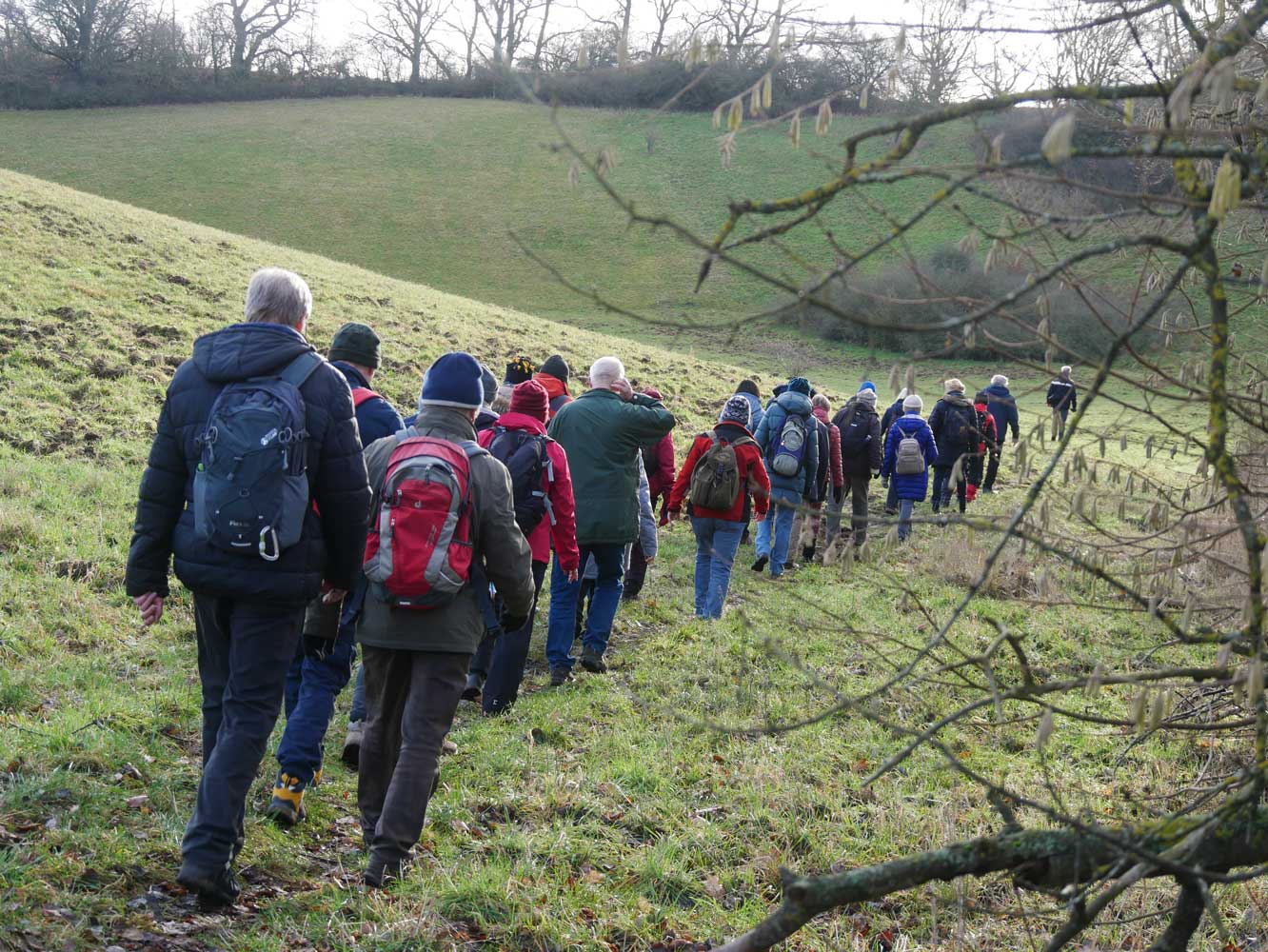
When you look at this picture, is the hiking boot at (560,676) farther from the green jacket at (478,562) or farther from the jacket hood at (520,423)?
the green jacket at (478,562)

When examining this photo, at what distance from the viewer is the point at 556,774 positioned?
19.4 feet

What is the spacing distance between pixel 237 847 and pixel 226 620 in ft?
3.08

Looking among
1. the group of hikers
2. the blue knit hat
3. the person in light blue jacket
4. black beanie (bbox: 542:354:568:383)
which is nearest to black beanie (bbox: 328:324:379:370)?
the group of hikers

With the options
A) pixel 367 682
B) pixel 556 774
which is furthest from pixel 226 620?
pixel 556 774

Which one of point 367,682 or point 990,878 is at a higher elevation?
point 367,682

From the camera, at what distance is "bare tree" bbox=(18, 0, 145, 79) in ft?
188

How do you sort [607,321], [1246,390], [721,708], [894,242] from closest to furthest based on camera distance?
[894,242] → [1246,390] → [721,708] → [607,321]

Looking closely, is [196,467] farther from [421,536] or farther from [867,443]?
[867,443]

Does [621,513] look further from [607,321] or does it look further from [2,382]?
[607,321]

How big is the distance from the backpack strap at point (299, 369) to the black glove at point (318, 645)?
4.96 ft

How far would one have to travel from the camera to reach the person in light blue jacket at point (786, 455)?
11.5 metres

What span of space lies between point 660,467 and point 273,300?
6.74 m

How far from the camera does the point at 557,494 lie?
22.9 ft

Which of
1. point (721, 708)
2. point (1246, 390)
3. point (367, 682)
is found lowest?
point (721, 708)
